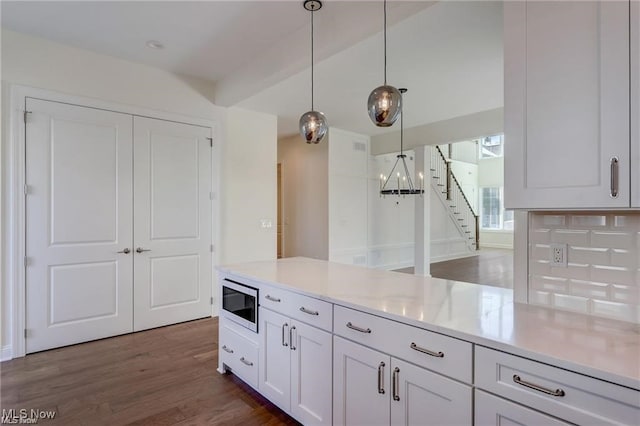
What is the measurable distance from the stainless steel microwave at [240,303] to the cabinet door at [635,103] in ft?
6.98

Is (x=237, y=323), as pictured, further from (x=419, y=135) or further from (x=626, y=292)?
(x=419, y=135)

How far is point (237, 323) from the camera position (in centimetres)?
272

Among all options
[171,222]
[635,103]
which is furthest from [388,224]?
[635,103]

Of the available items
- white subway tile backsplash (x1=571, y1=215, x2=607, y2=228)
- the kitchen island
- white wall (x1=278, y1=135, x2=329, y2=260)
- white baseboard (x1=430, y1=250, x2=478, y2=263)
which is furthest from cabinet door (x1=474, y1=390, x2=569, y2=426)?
white baseboard (x1=430, y1=250, x2=478, y2=263)

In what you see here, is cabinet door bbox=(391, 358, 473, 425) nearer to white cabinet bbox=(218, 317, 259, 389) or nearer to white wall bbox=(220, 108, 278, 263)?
white cabinet bbox=(218, 317, 259, 389)

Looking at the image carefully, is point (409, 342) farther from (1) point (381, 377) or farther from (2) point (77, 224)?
(2) point (77, 224)

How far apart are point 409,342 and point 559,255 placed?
0.93 meters

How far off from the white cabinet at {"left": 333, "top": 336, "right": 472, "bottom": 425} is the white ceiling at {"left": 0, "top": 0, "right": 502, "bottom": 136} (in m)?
2.31

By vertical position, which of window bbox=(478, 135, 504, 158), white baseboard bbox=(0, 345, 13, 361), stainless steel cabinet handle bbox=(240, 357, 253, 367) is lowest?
white baseboard bbox=(0, 345, 13, 361)

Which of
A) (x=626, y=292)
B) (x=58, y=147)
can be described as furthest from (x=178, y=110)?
(x=626, y=292)

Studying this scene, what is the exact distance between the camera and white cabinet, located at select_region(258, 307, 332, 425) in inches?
78.8

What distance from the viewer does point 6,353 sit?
10.7ft

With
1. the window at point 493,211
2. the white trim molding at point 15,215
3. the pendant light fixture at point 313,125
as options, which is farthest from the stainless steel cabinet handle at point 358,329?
the window at point 493,211

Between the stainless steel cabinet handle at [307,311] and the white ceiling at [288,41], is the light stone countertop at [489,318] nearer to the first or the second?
the stainless steel cabinet handle at [307,311]
